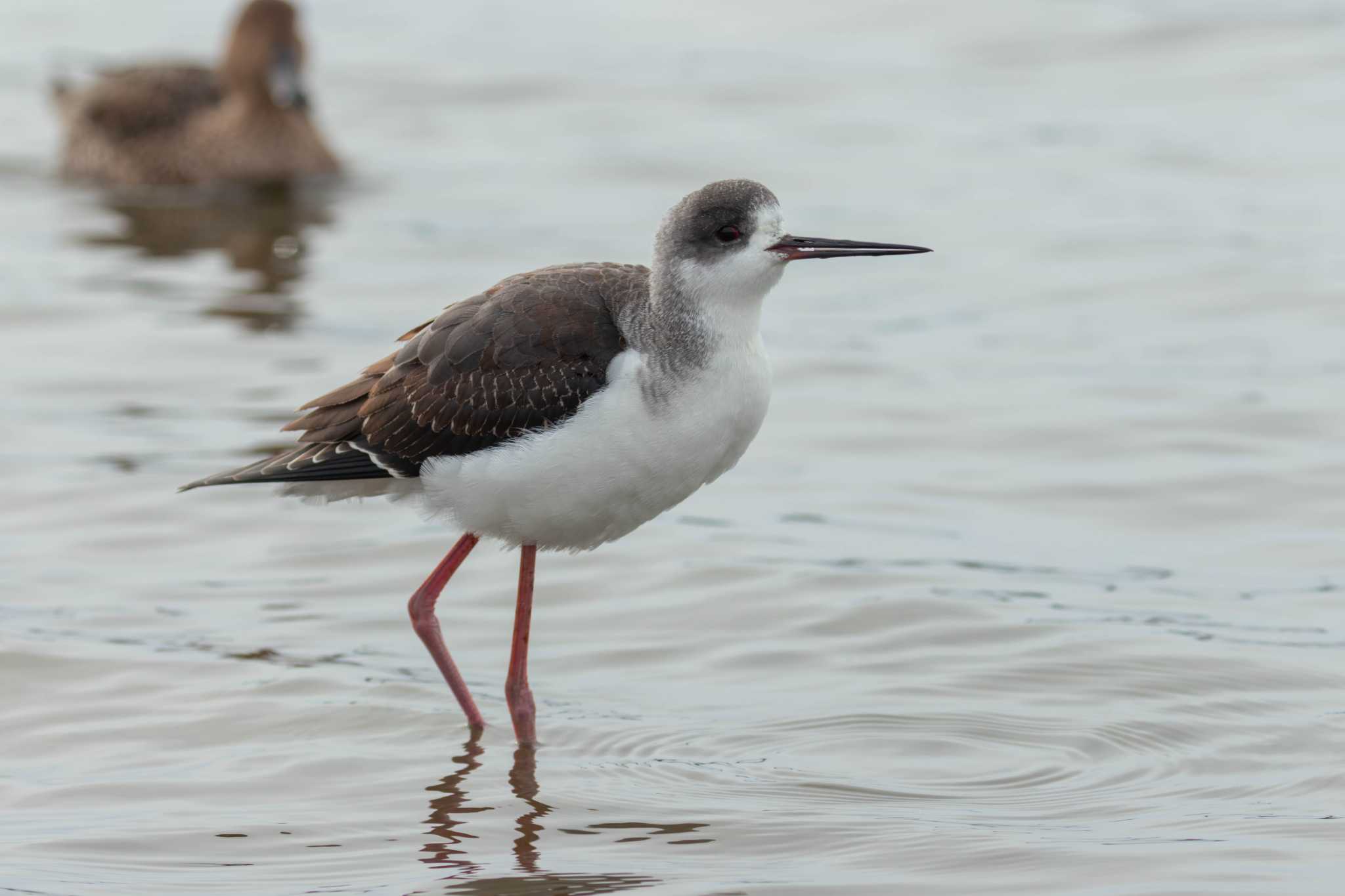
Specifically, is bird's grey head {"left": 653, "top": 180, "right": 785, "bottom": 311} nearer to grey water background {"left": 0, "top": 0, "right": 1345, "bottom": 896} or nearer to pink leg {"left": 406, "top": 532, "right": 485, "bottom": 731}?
pink leg {"left": 406, "top": 532, "right": 485, "bottom": 731}

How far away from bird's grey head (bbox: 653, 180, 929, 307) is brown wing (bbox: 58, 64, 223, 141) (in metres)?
11.8

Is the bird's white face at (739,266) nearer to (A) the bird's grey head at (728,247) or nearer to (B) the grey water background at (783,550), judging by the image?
(A) the bird's grey head at (728,247)

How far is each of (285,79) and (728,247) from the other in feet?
36.9

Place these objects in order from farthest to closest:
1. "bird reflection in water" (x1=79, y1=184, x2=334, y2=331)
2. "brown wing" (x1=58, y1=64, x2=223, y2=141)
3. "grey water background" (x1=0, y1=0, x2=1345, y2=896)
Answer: "brown wing" (x1=58, y1=64, x2=223, y2=141), "bird reflection in water" (x1=79, y1=184, x2=334, y2=331), "grey water background" (x1=0, y1=0, x2=1345, y2=896)

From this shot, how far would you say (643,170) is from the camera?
18859 millimetres

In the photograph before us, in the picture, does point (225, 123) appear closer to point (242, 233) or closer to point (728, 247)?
point (242, 233)

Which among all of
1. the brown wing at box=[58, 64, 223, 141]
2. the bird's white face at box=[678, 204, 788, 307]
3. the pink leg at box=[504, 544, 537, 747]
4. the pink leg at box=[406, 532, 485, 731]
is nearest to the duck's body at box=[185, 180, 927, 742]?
the bird's white face at box=[678, 204, 788, 307]

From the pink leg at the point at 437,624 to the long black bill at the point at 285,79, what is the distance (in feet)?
33.8

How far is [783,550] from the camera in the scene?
1030 cm

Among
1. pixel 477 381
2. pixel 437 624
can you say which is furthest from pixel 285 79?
pixel 477 381

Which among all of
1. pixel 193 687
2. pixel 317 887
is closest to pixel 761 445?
pixel 193 687

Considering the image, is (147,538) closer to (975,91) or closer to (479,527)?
(479,527)

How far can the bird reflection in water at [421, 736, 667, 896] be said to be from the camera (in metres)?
6.71

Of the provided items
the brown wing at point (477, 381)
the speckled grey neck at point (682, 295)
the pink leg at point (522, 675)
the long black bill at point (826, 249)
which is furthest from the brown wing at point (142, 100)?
the long black bill at point (826, 249)
